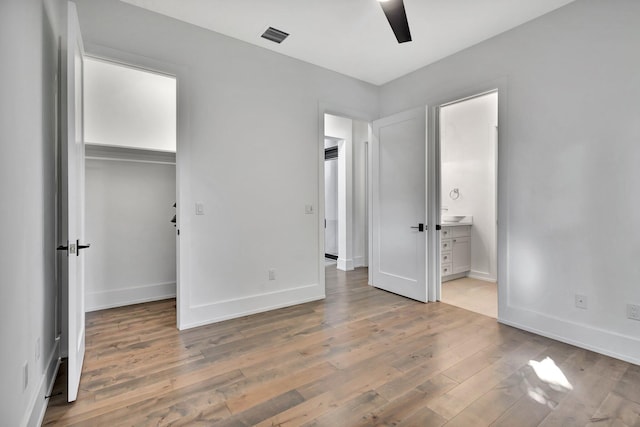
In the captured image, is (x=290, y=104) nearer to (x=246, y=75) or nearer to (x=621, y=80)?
(x=246, y=75)

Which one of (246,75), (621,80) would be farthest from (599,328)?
(246,75)

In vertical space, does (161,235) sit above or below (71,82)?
below

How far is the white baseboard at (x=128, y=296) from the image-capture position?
333cm

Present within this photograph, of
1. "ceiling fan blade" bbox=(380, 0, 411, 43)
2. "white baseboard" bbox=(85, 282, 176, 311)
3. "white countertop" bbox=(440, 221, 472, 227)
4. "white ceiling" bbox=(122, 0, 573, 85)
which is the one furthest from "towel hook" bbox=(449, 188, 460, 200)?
"white baseboard" bbox=(85, 282, 176, 311)

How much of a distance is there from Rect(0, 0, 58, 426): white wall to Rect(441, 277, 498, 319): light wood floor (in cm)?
362

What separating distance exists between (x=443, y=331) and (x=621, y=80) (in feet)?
7.93

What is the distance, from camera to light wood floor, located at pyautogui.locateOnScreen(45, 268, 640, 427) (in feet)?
5.48

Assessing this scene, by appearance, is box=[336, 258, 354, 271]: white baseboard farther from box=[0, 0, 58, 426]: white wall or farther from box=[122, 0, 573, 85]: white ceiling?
box=[0, 0, 58, 426]: white wall

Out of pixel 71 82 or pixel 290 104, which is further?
pixel 290 104

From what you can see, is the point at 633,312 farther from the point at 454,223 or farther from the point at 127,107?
the point at 127,107

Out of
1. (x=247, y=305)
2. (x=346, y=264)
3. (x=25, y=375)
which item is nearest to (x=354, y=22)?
(x=247, y=305)

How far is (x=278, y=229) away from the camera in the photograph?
344 cm

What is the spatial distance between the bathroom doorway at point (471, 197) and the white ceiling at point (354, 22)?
63.4 inches

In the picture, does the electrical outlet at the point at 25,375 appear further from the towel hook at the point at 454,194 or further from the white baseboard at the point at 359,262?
the towel hook at the point at 454,194
